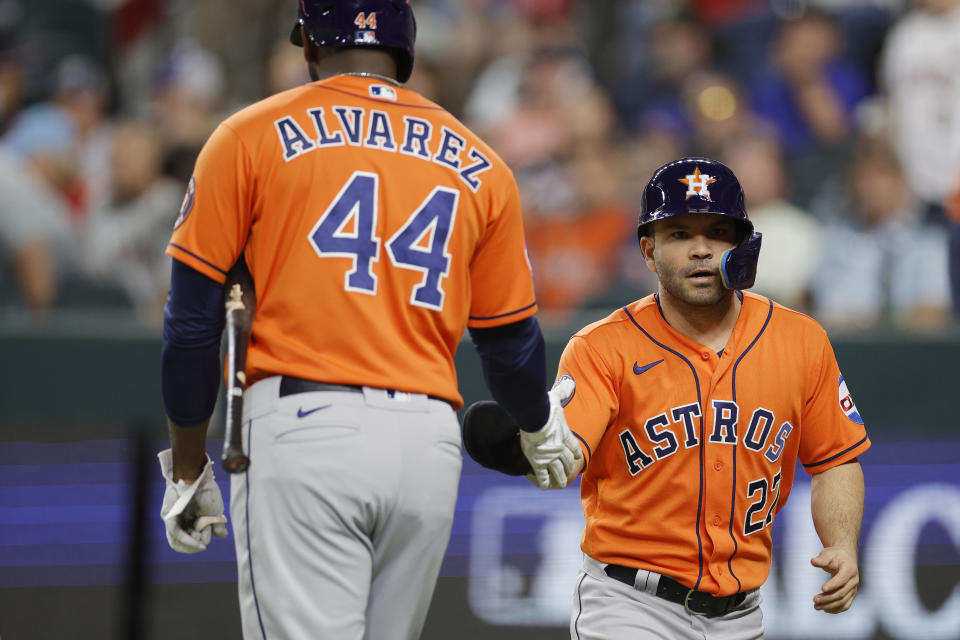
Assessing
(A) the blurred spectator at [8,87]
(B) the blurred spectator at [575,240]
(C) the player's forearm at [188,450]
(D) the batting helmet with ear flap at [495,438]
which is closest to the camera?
(C) the player's forearm at [188,450]

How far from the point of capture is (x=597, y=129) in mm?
7488

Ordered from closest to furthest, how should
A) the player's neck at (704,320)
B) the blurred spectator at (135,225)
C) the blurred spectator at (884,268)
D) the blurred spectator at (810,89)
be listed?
the player's neck at (704,320), the blurred spectator at (884,268), the blurred spectator at (135,225), the blurred spectator at (810,89)

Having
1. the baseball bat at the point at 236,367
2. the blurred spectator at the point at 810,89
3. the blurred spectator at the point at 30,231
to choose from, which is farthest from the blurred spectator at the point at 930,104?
the baseball bat at the point at 236,367

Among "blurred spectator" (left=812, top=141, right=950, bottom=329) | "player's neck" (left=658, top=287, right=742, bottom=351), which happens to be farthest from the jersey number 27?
"blurred spectator" (left=812, top=141, right=950, bottom=329)

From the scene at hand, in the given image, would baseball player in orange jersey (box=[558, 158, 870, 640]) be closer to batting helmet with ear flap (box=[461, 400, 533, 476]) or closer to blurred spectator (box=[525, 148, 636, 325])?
batting helmet with ear flap (box=[461, 400, 533, 476])

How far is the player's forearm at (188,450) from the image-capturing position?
274 centimetres

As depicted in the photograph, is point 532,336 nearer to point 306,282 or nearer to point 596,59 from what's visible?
point 306,282

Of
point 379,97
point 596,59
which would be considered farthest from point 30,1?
point 379,97

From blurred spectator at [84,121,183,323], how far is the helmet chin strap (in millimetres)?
4328

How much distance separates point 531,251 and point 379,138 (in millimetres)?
4241

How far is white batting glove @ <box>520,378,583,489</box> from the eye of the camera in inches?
115

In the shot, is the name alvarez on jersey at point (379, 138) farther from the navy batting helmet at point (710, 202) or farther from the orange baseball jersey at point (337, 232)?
the navy batting helmet at point (710, 202)

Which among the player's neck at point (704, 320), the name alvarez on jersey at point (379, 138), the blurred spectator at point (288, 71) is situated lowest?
the player's neck at point (704, 320)

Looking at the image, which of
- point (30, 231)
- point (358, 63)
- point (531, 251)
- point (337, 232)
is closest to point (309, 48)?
point (358, 63)
